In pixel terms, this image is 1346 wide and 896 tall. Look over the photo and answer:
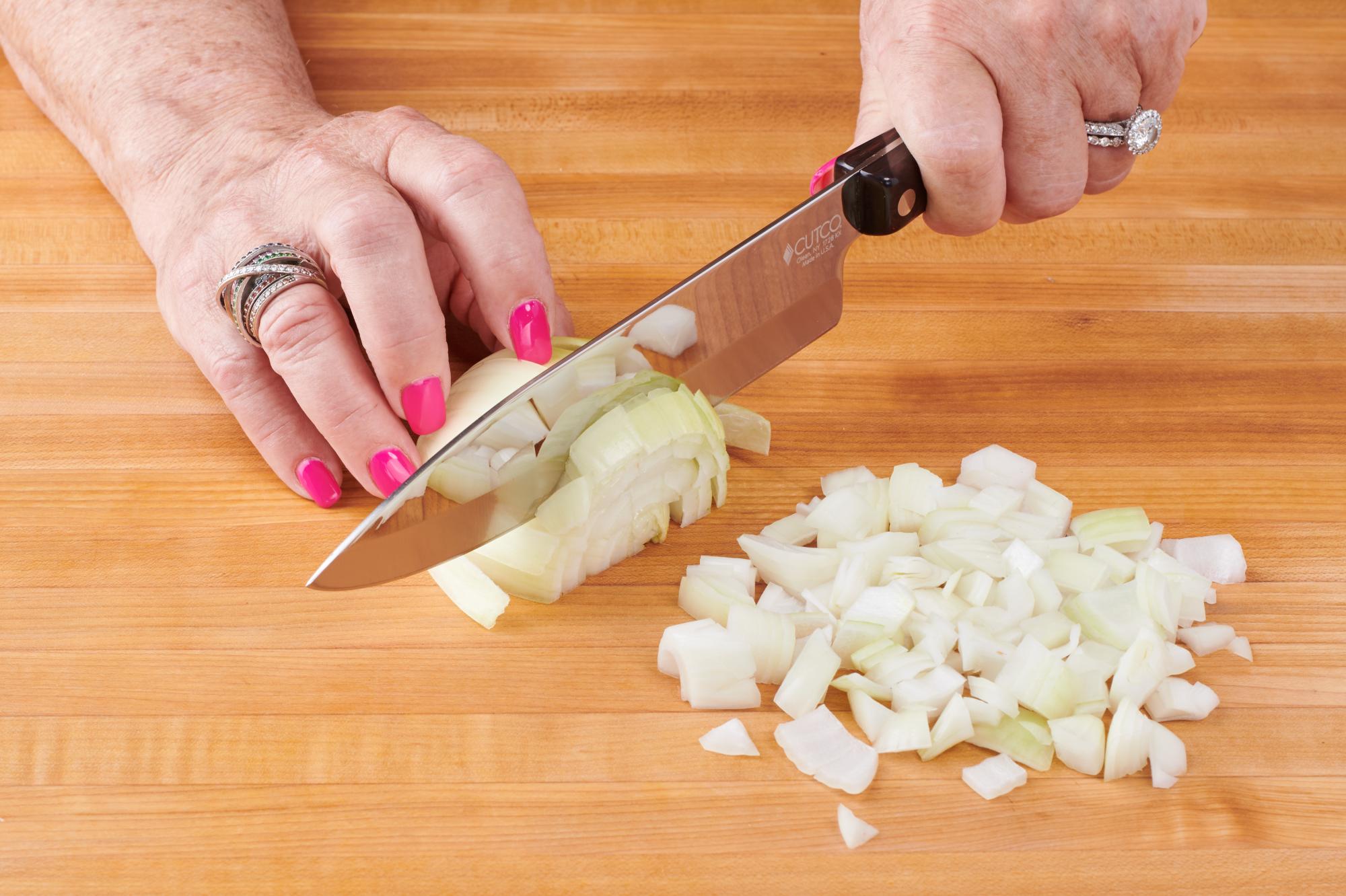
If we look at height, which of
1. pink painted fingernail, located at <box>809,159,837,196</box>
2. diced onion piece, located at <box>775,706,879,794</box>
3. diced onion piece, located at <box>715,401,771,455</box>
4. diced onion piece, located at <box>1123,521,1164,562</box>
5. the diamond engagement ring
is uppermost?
the diamond engagement ring

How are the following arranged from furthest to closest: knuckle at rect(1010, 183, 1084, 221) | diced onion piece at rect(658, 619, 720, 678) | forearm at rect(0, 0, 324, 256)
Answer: forearm at rect(0, 0, 324, 256) < knuckle at rect(1010, 183, 1084, 221) < diced onion piece at rect(658, 619, 720, 678)

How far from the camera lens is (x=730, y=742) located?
3.42 feet

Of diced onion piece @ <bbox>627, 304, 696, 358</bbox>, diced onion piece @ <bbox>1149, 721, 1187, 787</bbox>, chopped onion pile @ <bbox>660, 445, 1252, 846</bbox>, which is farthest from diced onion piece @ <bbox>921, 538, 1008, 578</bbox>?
diced onion piece @ <bbox>627, 304, 696, 358</bbox>

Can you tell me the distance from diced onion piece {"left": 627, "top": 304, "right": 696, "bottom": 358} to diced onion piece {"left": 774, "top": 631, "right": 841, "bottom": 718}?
0.33 metres

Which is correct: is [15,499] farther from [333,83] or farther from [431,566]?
[333,83]

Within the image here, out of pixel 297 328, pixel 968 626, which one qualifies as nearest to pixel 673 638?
pixel 968 626

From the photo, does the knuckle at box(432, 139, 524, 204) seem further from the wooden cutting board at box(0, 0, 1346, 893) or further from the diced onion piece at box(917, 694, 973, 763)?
the diced onion piece at box(917, 694, 973, 763)

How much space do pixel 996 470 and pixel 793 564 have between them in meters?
0.27

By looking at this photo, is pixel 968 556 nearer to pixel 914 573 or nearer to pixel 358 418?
pixel 914 573

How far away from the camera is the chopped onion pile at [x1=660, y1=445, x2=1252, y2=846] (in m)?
1.04

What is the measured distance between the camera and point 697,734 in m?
1.06

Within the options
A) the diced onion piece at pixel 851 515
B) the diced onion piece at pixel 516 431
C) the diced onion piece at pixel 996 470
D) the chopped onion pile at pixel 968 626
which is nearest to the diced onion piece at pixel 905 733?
the chopped onion pile at pixel 968 626

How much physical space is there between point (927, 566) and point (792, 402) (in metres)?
0.29

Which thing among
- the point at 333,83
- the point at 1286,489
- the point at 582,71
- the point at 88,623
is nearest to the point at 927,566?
the point at 1286,489
